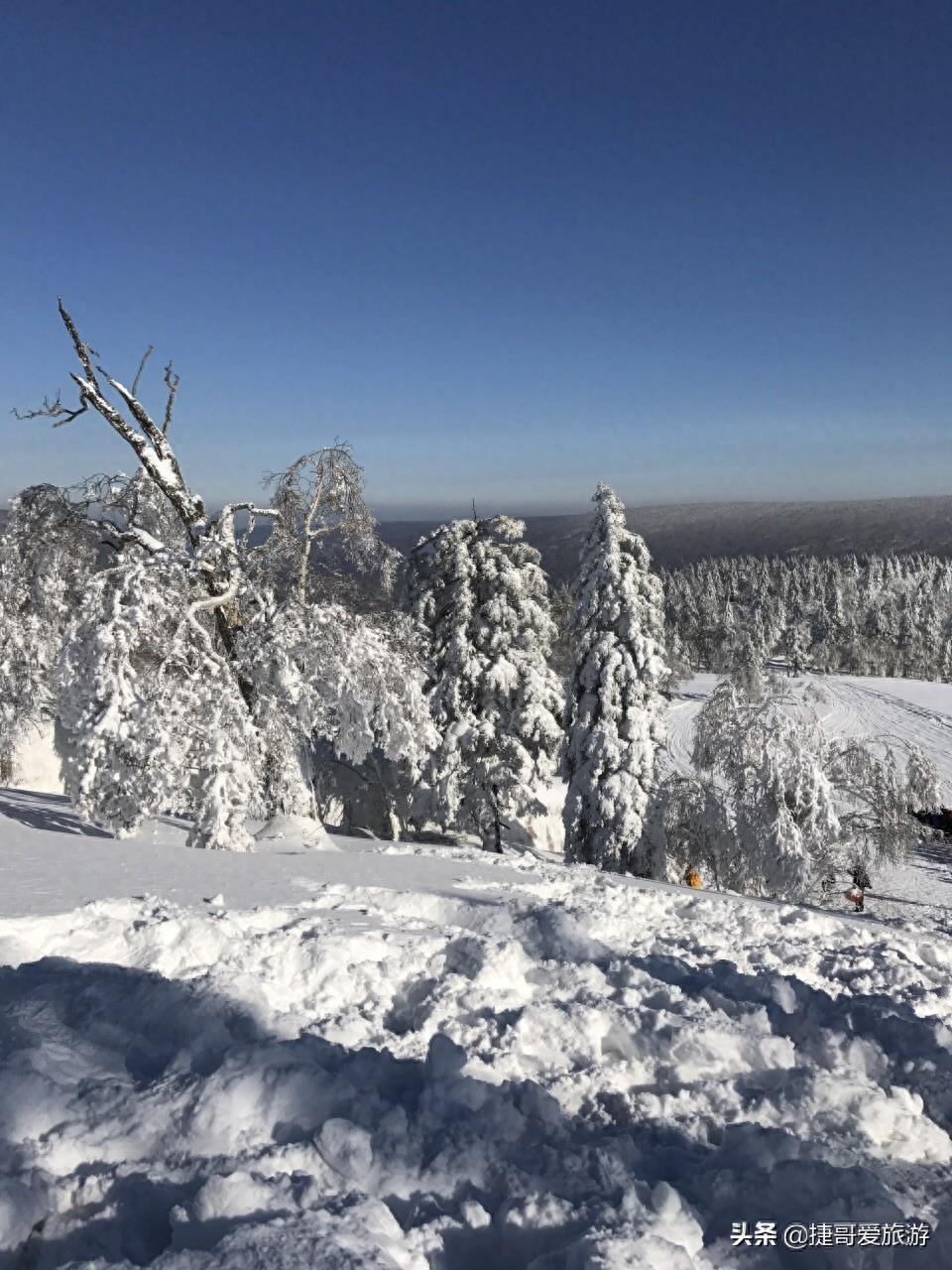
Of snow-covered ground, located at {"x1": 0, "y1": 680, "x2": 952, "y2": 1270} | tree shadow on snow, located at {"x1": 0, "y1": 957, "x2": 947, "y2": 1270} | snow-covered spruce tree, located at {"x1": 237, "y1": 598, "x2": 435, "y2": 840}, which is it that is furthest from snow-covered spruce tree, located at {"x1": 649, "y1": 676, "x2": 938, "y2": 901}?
tree shadow on snow, located at {"x1": 0, "y1": 957, "x2": 947, "y2": 1270}

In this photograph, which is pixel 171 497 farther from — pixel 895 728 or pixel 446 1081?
pixel 895 728

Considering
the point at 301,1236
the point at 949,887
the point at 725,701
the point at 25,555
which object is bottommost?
the point at 949,887

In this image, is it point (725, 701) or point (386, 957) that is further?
point (725, 701)

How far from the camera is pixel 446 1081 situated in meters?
3.39

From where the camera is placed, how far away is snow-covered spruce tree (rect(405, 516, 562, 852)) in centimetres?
1730

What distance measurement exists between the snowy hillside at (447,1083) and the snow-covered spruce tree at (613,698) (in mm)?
11046

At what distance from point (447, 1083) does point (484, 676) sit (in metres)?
14.0

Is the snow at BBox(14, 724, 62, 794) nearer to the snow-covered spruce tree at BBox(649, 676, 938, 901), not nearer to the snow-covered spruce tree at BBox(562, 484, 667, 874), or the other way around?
the snow-covered spruce tree at BBox(562, 484, 667, 874)

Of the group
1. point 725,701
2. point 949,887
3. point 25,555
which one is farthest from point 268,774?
point 949,887

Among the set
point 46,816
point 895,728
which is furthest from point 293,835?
point 895,728

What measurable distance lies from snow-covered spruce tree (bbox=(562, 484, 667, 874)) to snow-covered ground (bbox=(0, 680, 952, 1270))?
10884 millimetres

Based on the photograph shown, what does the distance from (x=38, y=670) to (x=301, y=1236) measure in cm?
1430

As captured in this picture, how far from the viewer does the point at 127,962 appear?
4.57 m

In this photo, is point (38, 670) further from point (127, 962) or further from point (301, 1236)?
point (301, 1236)
